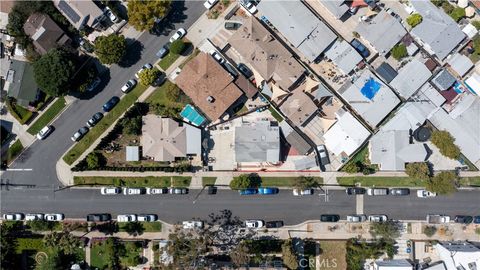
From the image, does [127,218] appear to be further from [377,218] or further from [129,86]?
[377,218]

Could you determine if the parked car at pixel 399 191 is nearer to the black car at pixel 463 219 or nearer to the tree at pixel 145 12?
the black car at pixel 463 219

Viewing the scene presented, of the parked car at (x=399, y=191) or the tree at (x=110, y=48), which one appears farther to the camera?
the parked car at (x=399, y=191)

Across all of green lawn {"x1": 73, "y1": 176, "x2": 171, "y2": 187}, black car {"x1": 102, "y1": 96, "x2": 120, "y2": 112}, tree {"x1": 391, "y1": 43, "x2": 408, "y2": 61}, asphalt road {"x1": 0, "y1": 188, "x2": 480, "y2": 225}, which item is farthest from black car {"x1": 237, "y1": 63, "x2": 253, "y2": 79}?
tree {"x1": 391, "y1": 43, "x2": 408, "y2": 61}

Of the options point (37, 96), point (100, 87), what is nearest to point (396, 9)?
point (100, 87)

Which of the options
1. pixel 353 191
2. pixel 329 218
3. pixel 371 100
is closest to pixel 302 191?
pixel 329 218

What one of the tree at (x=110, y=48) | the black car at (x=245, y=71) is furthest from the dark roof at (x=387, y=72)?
the tree at (x=110, y=48)

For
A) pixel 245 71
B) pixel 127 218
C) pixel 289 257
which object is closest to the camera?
pixel 289 257
